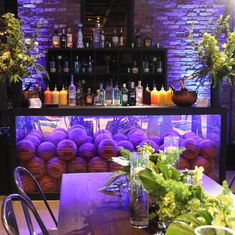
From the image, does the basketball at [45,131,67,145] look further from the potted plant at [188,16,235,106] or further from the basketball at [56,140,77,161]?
the potted plant at [188,16,235,106]

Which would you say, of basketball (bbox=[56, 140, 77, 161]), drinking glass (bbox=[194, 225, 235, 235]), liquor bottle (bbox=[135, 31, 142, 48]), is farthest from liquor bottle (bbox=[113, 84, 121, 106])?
drinking glass (bbox=[194, 225, 235, 235])

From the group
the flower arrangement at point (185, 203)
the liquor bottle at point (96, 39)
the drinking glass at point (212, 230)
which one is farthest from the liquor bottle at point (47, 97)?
the drinking glass at point (212, 230)

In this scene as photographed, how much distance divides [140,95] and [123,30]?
270 cm

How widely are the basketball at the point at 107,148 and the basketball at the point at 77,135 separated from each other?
0.21 meters

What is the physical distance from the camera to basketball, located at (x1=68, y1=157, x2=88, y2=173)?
4648 millimetres

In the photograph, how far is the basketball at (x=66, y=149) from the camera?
453 centimetres

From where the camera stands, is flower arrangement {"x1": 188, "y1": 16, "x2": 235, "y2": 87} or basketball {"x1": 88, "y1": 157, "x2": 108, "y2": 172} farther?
basketball {"x1": 88, "y1": 157, "x2": 108, "y2": 172}

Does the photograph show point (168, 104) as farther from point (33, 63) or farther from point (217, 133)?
point (33, 63)

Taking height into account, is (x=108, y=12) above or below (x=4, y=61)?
above

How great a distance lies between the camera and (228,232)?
3.02 feet

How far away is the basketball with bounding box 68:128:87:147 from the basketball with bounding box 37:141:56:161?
0.77 feet

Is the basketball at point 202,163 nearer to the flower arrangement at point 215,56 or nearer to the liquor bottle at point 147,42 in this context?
the flower arrangement at point 215,56

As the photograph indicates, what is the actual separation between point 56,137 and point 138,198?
2962 millimetres

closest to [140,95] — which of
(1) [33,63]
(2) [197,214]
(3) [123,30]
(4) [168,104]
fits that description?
(4) [168,104]
